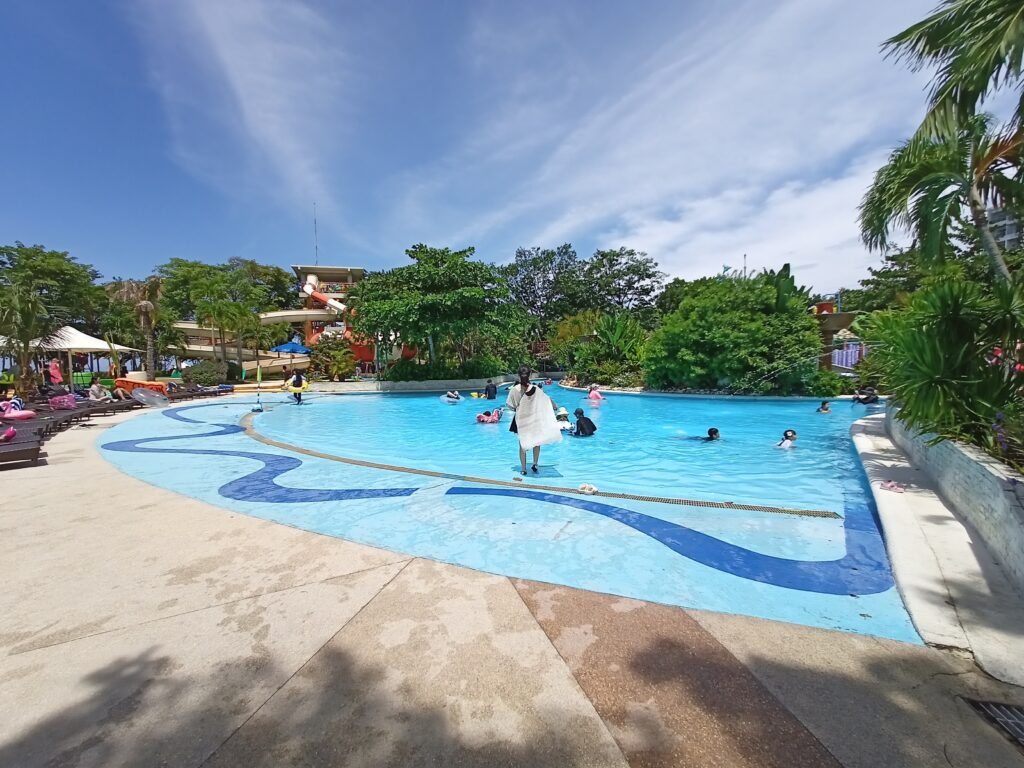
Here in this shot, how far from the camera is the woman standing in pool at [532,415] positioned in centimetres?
764

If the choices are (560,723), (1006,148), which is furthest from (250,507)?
(1006,148)

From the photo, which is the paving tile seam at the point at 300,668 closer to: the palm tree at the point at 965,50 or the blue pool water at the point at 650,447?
the blue pool water at the point at 650,447

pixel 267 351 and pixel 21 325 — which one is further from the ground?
pixel 21 325

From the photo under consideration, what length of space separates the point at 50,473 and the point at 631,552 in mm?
9513

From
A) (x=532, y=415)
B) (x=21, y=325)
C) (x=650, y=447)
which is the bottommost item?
(x=650, y=447)

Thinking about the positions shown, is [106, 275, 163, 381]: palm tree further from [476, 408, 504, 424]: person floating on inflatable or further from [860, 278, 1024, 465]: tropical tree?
[860, 278, 1024, 465]: tropical tree

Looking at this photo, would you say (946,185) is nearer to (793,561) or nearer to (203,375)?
(793,561)

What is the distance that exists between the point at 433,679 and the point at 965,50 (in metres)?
9.55

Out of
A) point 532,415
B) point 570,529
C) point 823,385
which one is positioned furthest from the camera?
point 823,385

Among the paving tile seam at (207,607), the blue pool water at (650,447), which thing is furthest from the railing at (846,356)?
the paving tile seam at (207,607)

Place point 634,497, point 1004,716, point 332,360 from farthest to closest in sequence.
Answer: point 332,360
point 634,497
point 1004,716

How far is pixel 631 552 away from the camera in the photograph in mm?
4398

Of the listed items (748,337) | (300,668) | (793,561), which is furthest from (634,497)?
(748,337)

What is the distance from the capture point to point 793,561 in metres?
4.31
